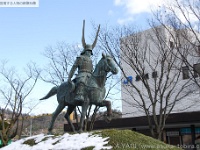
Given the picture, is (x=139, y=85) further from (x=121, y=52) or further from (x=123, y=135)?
(x=123, y=135)

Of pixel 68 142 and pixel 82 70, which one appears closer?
pixel 68 142

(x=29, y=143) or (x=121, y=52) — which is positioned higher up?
(x=121, y=52)

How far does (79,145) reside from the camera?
792 centimetres

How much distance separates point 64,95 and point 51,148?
2.27 metres

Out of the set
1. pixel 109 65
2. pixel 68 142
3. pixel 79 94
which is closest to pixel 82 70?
pixel 79 94

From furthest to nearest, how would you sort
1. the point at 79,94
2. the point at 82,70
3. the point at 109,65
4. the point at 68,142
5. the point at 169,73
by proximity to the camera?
the point at 169,73, the point at 82,70, the point at 79,94, the point at 109,65, the point at 68,142

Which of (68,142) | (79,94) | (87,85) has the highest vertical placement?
(87,85)

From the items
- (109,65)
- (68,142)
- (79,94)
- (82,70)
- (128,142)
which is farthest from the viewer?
(82,70)

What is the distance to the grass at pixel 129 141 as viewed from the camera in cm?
769

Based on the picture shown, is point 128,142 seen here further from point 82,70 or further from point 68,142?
point 82,70

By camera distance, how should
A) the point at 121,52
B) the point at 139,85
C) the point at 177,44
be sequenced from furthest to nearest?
the point at 139,85, the point at 121,52, the point at 177,44

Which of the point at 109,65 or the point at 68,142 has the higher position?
the point at 109,65

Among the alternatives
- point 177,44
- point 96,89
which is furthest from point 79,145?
point 177,44

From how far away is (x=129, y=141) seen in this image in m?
7.93
